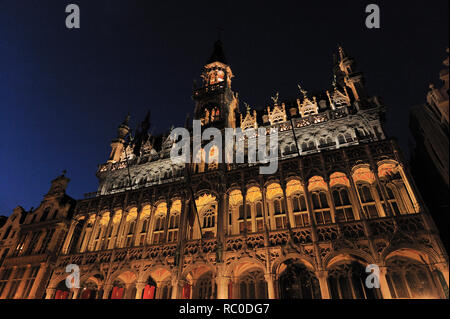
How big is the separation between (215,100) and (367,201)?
18182 mm

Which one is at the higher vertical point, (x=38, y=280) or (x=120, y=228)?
(x=120, y=228)

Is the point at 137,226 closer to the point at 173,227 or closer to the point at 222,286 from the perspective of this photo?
the point at 173,227

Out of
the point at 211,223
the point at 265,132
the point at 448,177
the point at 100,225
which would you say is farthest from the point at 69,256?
the point at 448,177

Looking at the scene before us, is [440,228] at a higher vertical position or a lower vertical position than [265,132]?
lower

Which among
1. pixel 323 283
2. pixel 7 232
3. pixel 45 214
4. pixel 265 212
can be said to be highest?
pixel 45 214

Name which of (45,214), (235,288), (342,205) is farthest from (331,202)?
(45,214)

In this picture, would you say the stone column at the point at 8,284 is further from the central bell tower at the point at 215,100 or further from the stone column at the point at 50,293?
the central bell tower at the point at 215,100

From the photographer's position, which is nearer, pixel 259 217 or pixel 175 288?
pixel 175 288

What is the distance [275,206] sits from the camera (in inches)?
875

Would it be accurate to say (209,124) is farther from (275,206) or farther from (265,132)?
(275,206)

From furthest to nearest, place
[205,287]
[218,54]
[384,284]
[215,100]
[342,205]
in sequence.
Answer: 1. [218,54]
2. [215,100]
3. [205,287]
4. [342,205]
5. [384,284]

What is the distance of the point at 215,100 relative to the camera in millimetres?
30516

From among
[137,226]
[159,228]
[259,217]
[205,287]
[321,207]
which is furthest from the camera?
[159,228]
